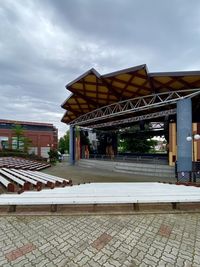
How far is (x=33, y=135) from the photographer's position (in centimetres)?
4400

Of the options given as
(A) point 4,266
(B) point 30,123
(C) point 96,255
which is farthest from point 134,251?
(B) point 30,123

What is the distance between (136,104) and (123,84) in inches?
106

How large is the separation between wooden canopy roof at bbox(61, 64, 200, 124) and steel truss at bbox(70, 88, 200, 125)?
392mm

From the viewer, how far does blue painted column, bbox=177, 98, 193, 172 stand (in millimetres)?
11773

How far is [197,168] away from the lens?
11.7m

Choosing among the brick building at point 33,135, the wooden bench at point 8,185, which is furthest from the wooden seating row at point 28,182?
the brick building at point 33,135

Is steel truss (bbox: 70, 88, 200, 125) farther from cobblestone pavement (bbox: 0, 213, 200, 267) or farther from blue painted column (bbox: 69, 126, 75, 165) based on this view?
cobblestone pavement (bbox: 0, 213, 200, 267)

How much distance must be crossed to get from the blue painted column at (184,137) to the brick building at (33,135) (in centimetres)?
3614

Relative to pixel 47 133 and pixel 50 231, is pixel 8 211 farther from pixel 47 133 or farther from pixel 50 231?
pixel 47 133

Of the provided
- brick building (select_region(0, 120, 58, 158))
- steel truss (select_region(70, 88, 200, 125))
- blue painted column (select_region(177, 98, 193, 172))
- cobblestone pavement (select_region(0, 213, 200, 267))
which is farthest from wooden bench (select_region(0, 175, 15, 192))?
brick building (select_region(0, 120, 58, 158))

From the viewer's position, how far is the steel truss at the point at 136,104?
1316 cm

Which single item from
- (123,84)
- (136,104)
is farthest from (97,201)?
(136,104)

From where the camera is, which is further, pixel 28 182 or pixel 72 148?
pixel 72 148

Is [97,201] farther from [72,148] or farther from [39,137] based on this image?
[39,137]
